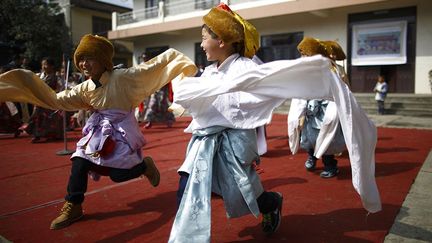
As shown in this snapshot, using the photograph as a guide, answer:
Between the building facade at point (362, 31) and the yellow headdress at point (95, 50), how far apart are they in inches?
411

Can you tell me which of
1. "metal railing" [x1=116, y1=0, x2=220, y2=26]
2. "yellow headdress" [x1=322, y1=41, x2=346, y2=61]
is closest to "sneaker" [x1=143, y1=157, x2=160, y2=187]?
"yellow headdress" [x1=322, y1=41, x2=346, y2=61]

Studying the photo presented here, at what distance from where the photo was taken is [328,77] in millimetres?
1986

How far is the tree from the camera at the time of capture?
57.0 feet

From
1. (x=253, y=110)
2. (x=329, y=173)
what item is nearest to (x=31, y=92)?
(x=253, y=110)

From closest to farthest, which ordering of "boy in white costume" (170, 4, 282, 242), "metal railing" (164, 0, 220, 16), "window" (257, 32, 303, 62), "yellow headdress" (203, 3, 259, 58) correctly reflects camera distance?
"boy in white costume" (170, 4, 282, 242) → "yellow headdress" (203, 3, 259, 58) → "window" (257, 32, 303, 62) → "metal railing" (164, 0, 220, 16)

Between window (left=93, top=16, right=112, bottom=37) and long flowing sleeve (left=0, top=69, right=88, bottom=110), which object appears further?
window (left=93, top=16, right=112, bottom=37)

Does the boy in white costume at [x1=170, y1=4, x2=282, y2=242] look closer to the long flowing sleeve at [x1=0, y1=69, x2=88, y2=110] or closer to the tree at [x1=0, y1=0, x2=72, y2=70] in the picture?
the long flowing sleeve at [x1=0, y1=69, x2=88, y2=110]

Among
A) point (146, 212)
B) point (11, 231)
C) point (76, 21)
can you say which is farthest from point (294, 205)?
point (76, 21)

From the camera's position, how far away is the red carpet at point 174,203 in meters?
2.65

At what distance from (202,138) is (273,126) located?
6.46m

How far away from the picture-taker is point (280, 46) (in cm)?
1467

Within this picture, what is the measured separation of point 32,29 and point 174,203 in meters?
17.3

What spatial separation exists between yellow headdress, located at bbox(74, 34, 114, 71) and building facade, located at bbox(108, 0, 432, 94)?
10431 millimetres

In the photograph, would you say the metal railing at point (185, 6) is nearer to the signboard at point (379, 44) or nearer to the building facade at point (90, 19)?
the building facade at point (90, 19)
